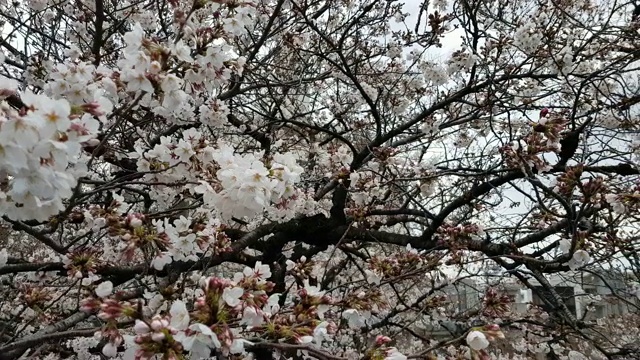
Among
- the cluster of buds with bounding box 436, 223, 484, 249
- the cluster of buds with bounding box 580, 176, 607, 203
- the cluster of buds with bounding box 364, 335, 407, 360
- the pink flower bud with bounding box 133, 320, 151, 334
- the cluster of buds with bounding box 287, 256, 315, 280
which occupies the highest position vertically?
the cluster of buds with bounding box 436, 223, 484, 249

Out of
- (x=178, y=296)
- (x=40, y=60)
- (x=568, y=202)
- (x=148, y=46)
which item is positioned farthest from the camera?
(x=40, y=60)

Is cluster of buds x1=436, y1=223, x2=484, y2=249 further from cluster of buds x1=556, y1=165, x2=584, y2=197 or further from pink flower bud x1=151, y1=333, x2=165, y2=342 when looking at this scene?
pink flower bud x1=151, y1=333, x2=165, y2=342

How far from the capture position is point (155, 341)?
1.20 m

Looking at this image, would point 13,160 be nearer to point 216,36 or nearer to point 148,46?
point 148,46

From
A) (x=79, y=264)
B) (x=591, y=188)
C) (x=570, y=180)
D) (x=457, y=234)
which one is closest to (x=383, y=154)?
(x=457, y=234)

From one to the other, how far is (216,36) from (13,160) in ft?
4.51

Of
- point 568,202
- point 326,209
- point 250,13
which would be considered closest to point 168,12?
point 326,209

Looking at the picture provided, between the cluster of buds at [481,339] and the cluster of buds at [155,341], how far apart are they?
92cm

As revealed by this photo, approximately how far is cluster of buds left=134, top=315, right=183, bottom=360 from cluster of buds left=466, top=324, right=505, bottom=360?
36.2 inches

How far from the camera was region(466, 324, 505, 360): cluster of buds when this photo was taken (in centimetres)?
158

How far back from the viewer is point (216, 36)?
2.27 metres

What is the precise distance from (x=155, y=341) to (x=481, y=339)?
996 mm

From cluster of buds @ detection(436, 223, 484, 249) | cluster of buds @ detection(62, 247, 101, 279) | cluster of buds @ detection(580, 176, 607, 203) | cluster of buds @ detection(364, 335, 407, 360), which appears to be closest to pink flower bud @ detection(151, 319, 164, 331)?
cluster of buds @ detection(364, 335, 407, 360)

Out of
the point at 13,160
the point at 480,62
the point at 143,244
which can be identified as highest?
the point at 480,62
